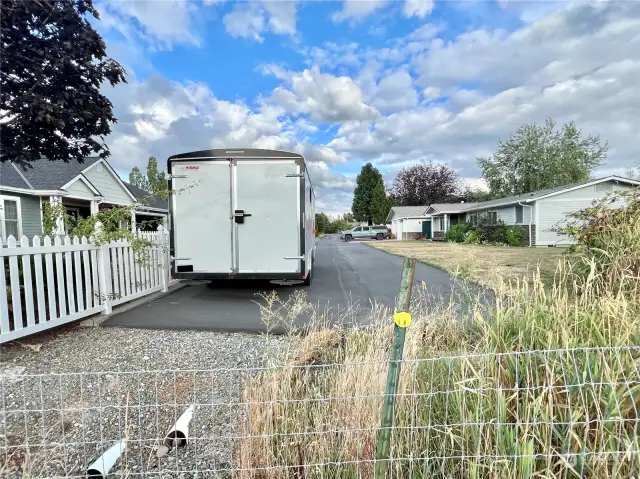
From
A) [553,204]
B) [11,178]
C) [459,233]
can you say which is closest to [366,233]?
[459,233]

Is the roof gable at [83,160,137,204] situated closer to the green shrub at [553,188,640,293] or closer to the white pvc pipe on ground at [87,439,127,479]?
the white pvc pipe on ground at [87,439,127,479]

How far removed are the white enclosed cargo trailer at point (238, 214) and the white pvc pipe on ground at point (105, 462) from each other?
Answer: 4.50m

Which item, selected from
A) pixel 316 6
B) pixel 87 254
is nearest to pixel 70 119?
pixel 87 254

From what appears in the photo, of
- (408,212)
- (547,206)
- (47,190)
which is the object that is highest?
(408,212)

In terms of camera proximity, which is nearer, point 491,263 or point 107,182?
point 491,263

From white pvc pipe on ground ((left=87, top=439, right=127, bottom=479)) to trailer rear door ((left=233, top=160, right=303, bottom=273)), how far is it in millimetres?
4507

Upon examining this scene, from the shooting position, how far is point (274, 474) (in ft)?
6.20

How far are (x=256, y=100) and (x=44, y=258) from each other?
847cm

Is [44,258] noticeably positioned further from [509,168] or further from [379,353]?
[509,168]

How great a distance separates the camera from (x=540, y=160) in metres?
36.9

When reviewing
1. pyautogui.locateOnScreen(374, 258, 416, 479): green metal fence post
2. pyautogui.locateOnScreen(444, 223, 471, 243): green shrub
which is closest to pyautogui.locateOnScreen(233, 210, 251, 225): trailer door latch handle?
pyautogui.locateOnScreen(374, 258, 416, 479): green metal fence post

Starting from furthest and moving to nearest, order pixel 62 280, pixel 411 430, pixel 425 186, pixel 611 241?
pixel 425 186, pixel 611 241, pixel 62 280, pixel 411 430

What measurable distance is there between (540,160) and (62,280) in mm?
42947

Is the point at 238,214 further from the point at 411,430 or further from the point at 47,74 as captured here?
the point at 411,430
